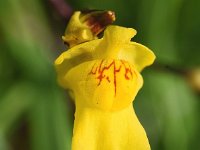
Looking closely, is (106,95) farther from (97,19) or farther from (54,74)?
(54,74)

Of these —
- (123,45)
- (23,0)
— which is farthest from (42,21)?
(123,45)

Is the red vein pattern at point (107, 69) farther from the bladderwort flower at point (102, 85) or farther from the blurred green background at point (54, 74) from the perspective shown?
the blurred green background at point (54, 74)

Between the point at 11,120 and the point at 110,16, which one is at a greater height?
the point at 110,16

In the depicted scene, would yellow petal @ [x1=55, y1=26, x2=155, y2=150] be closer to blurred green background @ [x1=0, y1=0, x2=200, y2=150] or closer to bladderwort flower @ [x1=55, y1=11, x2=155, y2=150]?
bladderwort flower @ [x1=55, y1=11, x2=155, y2=150]

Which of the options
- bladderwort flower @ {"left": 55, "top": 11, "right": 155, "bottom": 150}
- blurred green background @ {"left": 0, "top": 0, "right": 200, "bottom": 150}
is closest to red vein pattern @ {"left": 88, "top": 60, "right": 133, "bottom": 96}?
bladderwort flower @ {"left": 55, "top": 11, "right": 155, "bottom": 150}

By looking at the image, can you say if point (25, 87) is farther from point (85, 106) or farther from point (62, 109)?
point (85, 106)

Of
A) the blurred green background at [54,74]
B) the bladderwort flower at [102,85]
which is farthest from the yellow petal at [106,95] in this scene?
the blurred green background at [54,74]
